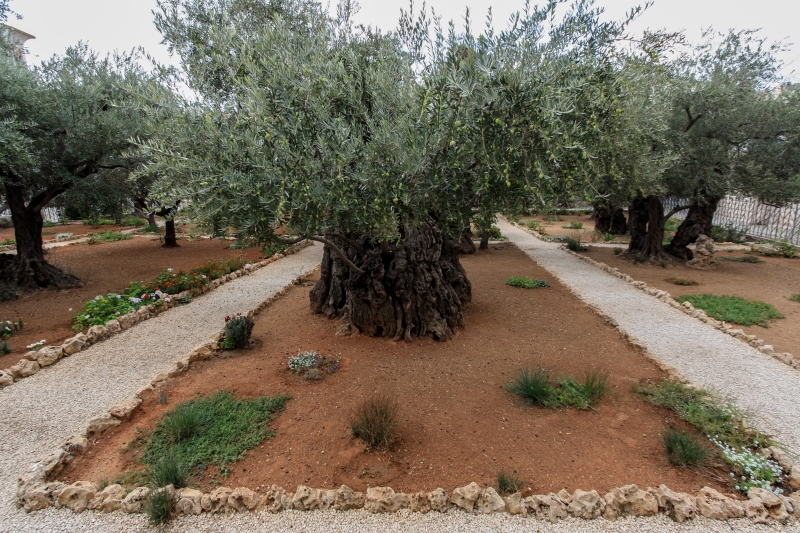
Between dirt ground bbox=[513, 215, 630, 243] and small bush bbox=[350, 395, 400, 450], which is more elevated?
dirt ground bbox=[513, 215, 630, 243]

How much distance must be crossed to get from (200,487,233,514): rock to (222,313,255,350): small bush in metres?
3.14

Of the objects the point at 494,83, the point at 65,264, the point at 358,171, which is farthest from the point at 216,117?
the point at 65,264

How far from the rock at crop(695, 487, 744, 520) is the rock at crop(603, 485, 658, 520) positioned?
357 mm

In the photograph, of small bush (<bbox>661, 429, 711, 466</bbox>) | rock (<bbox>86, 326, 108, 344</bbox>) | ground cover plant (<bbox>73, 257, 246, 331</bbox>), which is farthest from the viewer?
ground cover plant (<bbox>73, 257, 246, 331</bbox>)

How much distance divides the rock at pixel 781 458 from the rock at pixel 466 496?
2.76 m

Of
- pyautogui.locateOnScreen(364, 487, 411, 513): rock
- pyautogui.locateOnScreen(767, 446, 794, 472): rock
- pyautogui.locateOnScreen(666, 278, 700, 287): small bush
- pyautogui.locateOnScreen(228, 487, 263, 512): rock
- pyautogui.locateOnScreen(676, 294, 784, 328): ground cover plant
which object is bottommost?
pyautogui.locateOnScreen(228, 487, 263, 512): rock

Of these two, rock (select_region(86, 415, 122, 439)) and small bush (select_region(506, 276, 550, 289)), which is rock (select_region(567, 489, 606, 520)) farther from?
small bush (select_region(506, 276, 550, 289))

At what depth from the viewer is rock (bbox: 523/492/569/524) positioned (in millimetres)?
3162

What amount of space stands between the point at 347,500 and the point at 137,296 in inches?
286

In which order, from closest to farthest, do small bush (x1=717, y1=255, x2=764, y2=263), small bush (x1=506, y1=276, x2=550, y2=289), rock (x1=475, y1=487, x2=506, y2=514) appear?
rock (x1=475, y1=487, x2=506, y2=514), small bush (x1=506, y1=276, x2=550, y2=289), small bush (x1=717, y1=255, x2=764, y2=263)

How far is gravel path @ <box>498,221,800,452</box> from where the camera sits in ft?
15.0

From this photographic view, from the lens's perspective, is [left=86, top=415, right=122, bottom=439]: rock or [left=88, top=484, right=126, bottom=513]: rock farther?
[left=86, top=415, right=122, bottom=439]: rock

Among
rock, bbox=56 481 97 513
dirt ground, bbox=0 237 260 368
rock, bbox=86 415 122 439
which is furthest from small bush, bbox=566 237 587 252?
rock, bbox=56 481 97 513

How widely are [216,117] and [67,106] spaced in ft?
21.5
